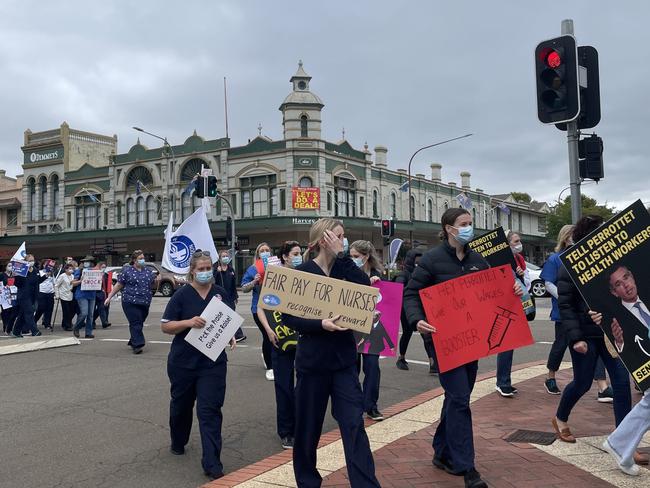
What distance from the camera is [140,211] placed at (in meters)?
47.8

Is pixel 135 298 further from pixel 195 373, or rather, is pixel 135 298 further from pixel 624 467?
pixel 624 467

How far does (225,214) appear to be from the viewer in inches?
1720

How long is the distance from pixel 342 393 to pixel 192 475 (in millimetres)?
1689

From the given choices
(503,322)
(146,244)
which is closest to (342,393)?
(503,322)

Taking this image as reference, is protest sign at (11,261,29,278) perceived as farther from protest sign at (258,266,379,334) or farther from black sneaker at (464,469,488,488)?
black sneaker at (464,469,488,488)

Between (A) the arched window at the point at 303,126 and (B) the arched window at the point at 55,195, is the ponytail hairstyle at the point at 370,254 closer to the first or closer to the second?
(A) the arched window at the point at 303,126

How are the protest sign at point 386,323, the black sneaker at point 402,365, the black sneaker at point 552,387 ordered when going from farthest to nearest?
the black sneaker at point 402,365
the black sneaker at point 552,387
the protest sign at point 386,323

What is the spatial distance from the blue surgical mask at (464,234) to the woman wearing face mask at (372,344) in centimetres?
152

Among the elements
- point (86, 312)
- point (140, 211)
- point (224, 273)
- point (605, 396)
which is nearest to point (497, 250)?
point (605, 396)

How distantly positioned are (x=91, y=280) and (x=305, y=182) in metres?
27.7

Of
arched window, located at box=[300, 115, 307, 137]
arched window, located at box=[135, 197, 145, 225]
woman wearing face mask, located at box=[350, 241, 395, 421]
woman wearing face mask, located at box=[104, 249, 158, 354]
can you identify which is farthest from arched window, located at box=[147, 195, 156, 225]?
woman wearing face mask, located at box=[350, 241, 395, 421]

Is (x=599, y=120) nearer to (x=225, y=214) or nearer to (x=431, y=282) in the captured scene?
(x=431, y=282)

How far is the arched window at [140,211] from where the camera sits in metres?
47.7

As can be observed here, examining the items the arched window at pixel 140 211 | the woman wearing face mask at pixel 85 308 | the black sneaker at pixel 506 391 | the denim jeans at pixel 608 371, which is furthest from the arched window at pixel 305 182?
the denim jeans at pixel 608 371
